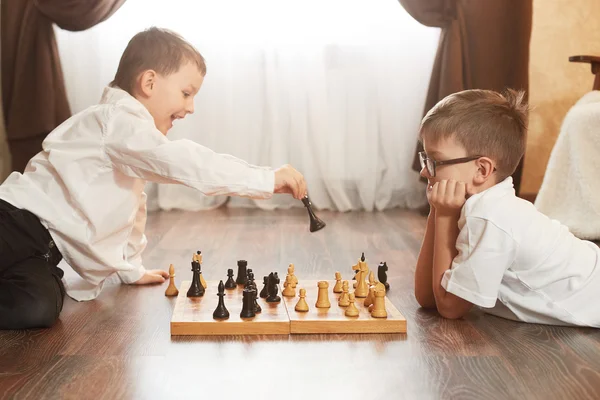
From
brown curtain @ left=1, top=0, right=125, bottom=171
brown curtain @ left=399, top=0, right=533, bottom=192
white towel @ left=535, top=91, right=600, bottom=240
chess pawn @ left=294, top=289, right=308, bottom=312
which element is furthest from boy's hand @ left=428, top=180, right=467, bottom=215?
brown curtain @ left=1, top=0, right=125, bottom=171

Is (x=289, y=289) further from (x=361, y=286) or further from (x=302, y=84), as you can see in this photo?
(x=302, y=84)

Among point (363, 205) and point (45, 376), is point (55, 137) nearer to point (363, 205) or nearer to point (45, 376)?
point (45, 376)

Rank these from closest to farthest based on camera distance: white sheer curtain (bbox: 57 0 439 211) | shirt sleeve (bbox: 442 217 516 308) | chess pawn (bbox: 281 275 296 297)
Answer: shirt sleeve (bbox: 442 217 516 308), chess pawn (bbox: 281 275 296 297), white sheer curtain (bbox: 57 0 439 211)

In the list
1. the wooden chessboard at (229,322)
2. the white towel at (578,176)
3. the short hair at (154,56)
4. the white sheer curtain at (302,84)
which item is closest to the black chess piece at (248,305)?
the wooden chessboard at (229,322)

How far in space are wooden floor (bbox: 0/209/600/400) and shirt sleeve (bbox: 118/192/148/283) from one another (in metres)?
0.04

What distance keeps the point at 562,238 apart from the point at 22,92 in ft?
8.82

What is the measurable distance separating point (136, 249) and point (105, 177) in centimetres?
31

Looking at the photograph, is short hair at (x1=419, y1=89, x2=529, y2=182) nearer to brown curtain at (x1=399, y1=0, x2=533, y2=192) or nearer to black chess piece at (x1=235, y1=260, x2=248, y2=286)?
black chess piece at (x1=235, y1=260, x2=248, y2=286)

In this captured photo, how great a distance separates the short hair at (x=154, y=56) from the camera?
1.78 meters

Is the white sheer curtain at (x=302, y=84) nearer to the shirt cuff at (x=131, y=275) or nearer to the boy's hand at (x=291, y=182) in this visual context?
the shirt cuff at (x=131, y=275)

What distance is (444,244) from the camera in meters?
1.57

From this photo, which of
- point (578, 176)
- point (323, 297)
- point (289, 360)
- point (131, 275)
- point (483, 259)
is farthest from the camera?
point (578, 176)

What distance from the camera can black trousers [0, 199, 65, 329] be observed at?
4.96 feet

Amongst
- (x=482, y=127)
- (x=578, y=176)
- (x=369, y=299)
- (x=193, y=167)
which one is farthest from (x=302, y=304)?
(x=578, y=176)
